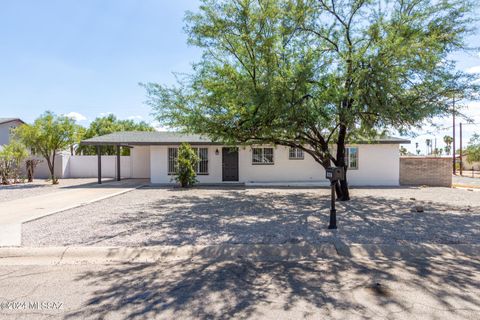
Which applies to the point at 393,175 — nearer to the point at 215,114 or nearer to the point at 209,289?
the point at 215,114

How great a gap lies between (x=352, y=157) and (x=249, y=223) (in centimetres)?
1208

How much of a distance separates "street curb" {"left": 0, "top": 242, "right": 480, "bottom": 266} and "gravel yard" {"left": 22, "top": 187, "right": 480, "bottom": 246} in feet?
0.99

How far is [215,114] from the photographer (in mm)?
9680

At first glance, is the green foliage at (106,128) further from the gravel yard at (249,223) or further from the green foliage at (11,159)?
the gravel yard at (249,223)

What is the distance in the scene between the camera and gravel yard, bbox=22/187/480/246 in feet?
19.1

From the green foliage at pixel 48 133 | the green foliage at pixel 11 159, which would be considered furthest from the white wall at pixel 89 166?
the green foliage at pixel 48 133

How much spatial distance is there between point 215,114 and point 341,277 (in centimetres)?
673

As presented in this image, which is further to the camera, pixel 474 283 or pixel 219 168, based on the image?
pixel 219 168

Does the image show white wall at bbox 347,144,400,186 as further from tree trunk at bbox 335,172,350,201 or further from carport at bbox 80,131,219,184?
carport at bbox 80,131,219,184

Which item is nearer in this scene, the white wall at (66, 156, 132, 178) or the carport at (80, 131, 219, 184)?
the carport at (80, 131, 219, 184)

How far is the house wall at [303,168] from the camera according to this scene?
679 inches

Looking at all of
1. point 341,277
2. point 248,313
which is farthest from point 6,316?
point 341,277

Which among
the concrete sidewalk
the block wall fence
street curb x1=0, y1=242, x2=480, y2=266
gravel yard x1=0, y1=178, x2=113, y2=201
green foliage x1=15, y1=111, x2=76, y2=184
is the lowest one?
street curb x1=0, y1=242, x2=480, y2=266

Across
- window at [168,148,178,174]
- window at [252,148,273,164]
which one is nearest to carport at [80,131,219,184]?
window at [168,148,178,174]
